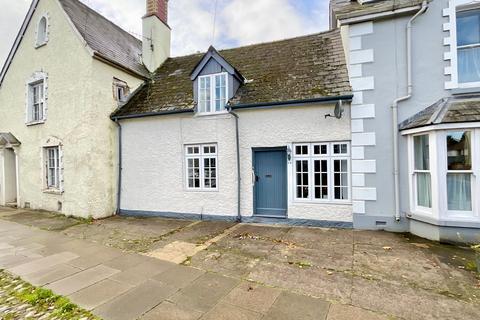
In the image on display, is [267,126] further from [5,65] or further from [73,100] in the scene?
[5,65]

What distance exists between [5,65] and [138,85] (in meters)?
6.86

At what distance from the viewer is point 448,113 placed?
6.41 m

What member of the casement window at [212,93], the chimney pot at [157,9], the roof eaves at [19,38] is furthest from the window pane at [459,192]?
the roof eaves at [19,38]

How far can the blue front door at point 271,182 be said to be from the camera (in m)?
8.81

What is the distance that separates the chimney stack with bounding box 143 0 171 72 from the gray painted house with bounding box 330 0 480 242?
9.32 meters

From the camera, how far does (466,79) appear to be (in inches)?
277

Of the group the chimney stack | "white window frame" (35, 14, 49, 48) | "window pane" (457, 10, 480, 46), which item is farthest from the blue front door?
"white window frame" (35, 14, 49, 48)

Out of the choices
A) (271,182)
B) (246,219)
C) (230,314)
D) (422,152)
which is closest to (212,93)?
(271,182)

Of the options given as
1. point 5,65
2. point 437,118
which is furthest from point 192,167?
point 5,65

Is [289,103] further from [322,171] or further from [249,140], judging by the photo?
[322,171]

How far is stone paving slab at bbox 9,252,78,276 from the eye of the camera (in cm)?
527

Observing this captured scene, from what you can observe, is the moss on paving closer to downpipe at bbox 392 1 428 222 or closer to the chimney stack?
downpipe at bbox 392 1 428 222

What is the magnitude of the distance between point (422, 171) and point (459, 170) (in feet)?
2.51

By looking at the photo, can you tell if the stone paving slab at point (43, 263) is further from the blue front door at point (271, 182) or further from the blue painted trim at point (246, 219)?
the blue front door at point (271, 182)
